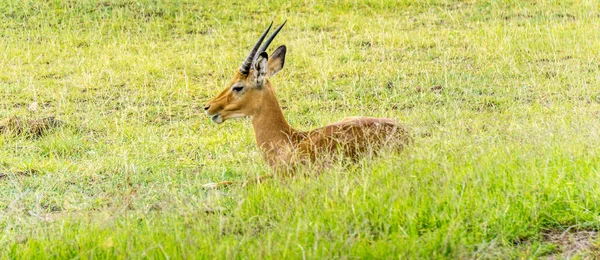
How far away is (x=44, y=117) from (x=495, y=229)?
17.6 feet

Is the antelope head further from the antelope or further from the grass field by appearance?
the grass field

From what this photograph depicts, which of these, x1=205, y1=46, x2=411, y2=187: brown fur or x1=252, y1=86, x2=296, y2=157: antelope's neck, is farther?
x1=252, y1=86, x2=296, y2=157: antelope's neck

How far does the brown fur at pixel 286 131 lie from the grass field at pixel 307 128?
22 centimetres

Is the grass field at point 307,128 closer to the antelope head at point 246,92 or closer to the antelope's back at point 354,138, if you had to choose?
the antelope's back at point 354,138

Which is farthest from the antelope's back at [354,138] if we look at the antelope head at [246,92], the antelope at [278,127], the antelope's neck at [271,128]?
the antelope head at [246,92]

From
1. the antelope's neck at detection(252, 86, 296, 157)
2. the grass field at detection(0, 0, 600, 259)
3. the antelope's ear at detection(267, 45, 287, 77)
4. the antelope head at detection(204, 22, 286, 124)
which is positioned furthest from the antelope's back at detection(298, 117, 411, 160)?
the antelope's ear at detection(267, 45, 287, 77)

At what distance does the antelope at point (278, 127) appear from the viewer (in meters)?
5.91

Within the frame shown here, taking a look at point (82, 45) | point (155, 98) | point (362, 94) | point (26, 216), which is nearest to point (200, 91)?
point (155, 98)

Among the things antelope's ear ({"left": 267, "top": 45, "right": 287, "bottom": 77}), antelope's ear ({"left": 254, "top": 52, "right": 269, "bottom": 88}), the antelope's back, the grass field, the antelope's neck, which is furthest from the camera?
antelope's ear ({"left": 267, "top": 45, "right": 287, "bottom": 77})

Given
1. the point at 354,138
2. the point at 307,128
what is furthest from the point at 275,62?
the point at 307,128

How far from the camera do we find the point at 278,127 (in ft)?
20.8

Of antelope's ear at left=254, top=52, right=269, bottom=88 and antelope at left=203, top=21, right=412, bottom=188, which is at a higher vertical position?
antelope's ear at left=254, top=52, right=269, bottom=88

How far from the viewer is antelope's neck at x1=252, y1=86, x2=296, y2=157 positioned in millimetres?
6184

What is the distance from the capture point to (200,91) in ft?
30.9
